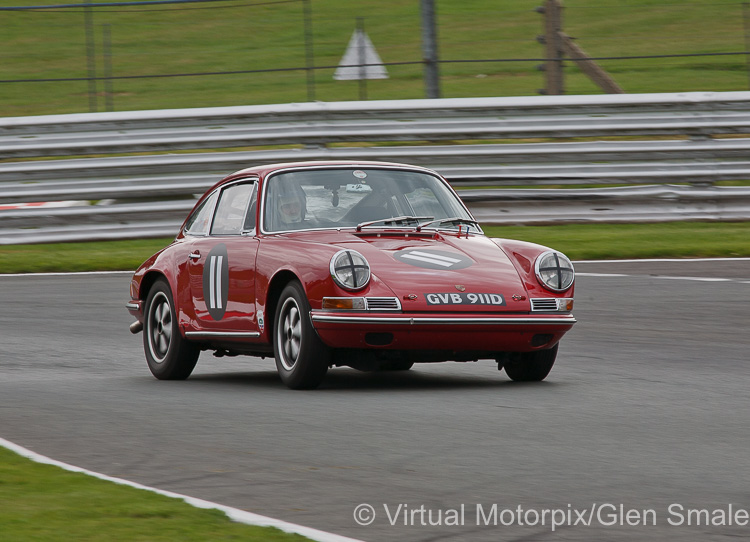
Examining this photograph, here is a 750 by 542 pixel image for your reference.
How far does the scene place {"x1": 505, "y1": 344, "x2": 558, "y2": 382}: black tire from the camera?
784 cm

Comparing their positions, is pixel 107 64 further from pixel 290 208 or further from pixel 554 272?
pixel 554 272

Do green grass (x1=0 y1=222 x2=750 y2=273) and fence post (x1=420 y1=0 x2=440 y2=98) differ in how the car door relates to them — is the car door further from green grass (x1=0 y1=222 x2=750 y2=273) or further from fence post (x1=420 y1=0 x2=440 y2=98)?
fence post (x1=420 y1=0 x2=440 y2=98)

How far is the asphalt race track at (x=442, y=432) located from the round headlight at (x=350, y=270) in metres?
0.61

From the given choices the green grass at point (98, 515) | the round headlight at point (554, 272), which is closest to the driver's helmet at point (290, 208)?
the round headlight at point (554, 272)

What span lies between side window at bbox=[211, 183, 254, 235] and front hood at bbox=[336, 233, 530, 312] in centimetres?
107

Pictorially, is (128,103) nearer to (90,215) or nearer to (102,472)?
(90,215)

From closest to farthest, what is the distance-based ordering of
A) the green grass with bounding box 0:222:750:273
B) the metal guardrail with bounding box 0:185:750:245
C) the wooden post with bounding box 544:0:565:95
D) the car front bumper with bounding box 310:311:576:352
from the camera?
the car front bumper with bounding box 310:311:576:352, the green grass with bounding box 0:222:750:273, the metal guardrail with bounding box 0:185:750:245, the wooden post with bounding box 544:0:565:95

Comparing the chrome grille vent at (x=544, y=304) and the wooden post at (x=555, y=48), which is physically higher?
the wooden post at (x=555, y=48)

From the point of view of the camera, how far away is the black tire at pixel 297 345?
731cm

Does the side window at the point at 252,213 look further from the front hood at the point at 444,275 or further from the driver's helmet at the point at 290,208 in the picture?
the front hood at the point at 444,275

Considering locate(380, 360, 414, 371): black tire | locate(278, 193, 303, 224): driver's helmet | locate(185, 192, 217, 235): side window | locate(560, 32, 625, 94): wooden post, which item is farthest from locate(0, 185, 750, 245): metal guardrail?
locate(278, 193, 303, 224): driver's helmet

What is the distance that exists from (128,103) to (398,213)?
43.5 ft

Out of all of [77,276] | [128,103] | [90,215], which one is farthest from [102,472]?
[128,103]

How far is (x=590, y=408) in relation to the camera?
22.1 ft
